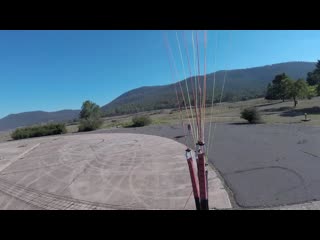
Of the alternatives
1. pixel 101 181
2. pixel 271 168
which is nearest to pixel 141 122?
pixel 101 181

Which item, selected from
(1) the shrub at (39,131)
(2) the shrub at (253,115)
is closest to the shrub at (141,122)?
(1) the shrub at (39,131)

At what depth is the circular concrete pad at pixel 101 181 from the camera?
5.07 meters

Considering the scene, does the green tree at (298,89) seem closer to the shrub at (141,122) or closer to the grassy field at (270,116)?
the grassy field at (270,116)

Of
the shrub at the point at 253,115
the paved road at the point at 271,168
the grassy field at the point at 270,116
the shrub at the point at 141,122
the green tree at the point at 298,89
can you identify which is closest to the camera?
the paved road at the point at 271,168

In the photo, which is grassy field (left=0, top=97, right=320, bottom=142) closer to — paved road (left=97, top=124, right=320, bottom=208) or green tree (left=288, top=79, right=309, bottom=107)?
Answer: green tree (left=288, top=79, right=309, bottom=107)

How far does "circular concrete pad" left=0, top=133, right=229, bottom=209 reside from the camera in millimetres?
5074

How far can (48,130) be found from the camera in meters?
23.2

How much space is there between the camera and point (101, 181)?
6.53m

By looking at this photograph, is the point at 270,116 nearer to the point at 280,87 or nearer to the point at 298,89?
the point at 298,89

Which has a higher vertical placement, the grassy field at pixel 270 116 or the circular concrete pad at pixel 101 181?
the circular concrete pad at pixel 101 181

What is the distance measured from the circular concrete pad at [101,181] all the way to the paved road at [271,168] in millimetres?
765
